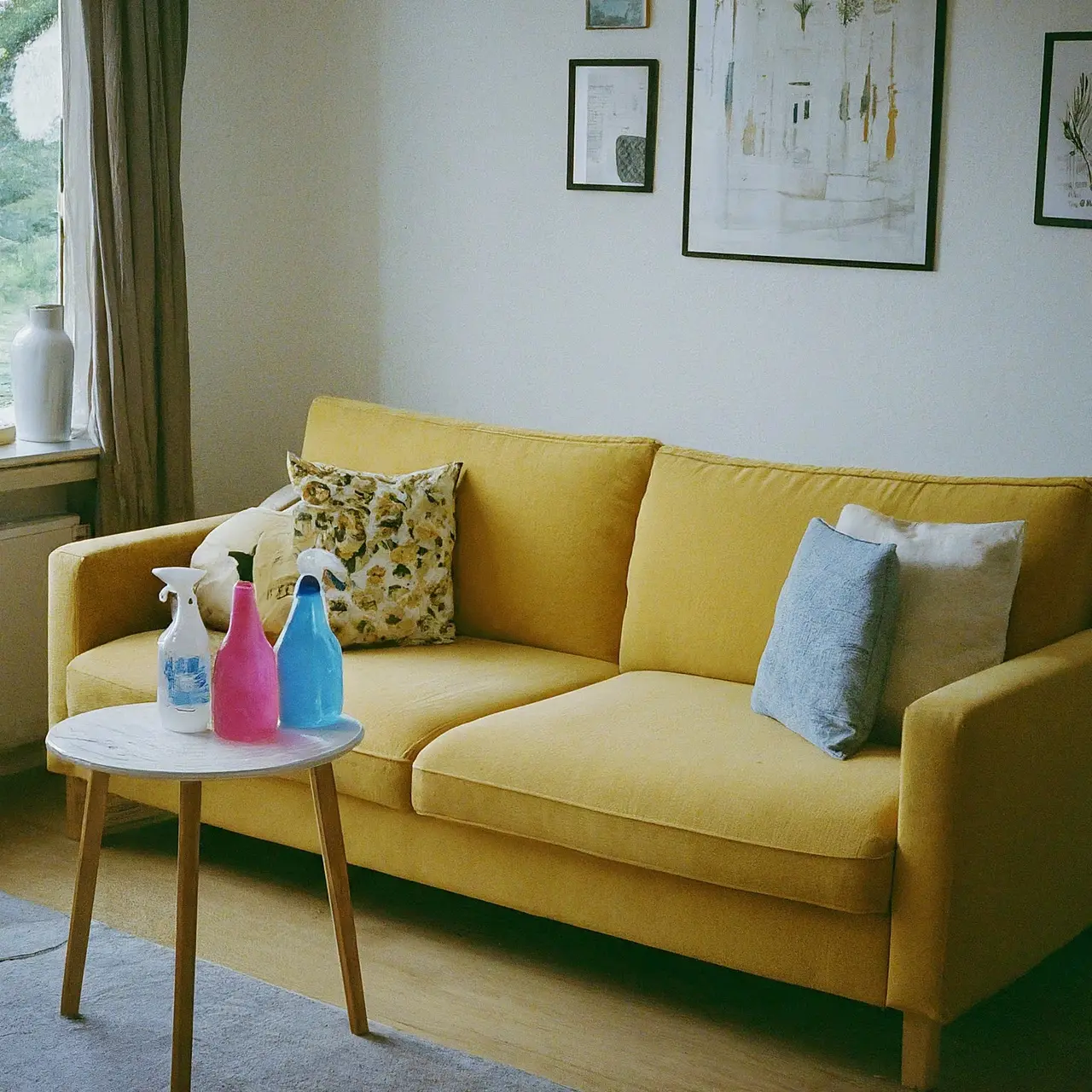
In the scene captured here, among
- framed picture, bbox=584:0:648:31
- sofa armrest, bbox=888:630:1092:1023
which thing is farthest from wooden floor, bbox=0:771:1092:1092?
framed picture, bbox=584:0:648:31

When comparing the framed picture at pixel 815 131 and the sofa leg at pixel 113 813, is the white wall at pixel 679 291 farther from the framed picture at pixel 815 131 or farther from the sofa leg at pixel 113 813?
the sofa leg at pixel 113 813

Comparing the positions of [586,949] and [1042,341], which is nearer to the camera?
[586,949]

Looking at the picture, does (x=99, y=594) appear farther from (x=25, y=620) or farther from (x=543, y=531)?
(x=543, y=531)

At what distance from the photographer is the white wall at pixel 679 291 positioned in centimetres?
307

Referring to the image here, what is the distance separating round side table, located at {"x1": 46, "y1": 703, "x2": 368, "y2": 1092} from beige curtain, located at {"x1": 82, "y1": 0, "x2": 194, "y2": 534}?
1.43 metres

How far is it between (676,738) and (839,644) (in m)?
0.32

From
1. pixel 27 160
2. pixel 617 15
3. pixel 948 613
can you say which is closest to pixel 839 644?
pixel 948 613

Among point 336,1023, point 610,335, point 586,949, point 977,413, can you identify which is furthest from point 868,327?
point 336,1023

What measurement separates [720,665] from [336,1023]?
1012 millimetres

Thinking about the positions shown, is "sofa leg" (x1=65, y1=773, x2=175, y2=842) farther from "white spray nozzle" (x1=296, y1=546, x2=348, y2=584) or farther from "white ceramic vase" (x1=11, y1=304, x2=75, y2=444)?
"white spray nozzle" (x1=296, y1=546, x2=348, y2=584)

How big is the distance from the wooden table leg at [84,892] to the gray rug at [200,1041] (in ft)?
0.16

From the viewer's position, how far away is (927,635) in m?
2.60

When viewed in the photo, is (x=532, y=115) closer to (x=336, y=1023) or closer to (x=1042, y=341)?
(x=1042, y=341)

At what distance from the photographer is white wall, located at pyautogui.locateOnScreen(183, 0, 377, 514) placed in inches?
158
